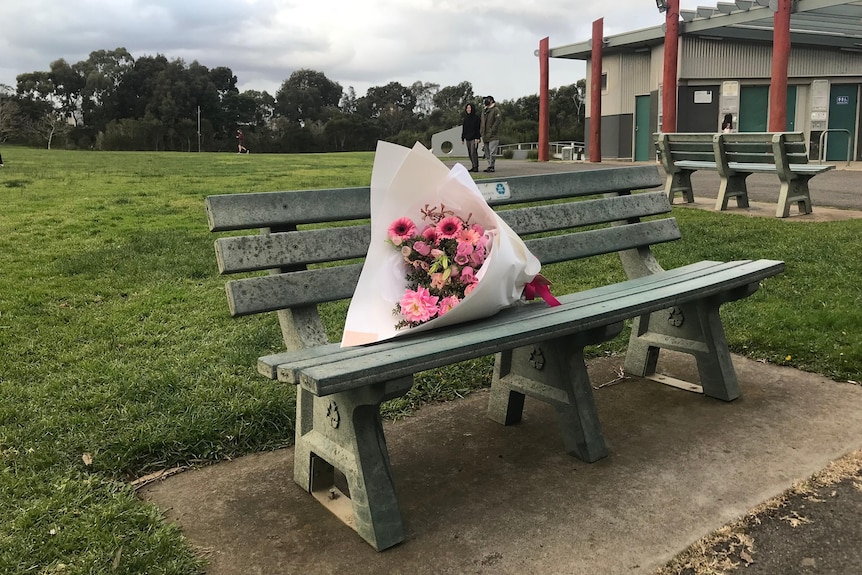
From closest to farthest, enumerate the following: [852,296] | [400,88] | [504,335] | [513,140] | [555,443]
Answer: [504,335] → [555,443] → [852,296] → [513,140] → [400,88]

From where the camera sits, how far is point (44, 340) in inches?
167

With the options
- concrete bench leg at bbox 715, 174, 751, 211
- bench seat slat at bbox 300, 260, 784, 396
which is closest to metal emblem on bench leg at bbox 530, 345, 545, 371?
bench seat slat at bbox 300, 260, 784, 396

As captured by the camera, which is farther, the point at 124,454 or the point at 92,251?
the point at 92,251

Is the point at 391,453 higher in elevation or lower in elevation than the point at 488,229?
lower

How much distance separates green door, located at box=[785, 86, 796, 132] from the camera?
26.2m

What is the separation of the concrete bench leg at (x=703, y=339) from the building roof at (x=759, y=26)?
18.5 metres

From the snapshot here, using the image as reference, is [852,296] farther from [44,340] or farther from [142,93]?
[142,93]

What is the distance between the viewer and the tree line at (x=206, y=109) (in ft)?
184

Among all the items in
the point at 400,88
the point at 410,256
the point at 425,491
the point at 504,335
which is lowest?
the point at 425,491

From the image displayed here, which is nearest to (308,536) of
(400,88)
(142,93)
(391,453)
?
(391,453)

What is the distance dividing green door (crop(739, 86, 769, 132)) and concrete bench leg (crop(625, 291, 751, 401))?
25375mm

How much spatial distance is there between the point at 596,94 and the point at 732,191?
770 inches

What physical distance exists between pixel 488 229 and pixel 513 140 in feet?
138

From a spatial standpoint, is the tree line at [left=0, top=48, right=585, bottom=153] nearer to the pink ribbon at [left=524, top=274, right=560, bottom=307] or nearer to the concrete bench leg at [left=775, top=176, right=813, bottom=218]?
the concrete bench leg at [left=775, top=176, right=813, bottom=218]
